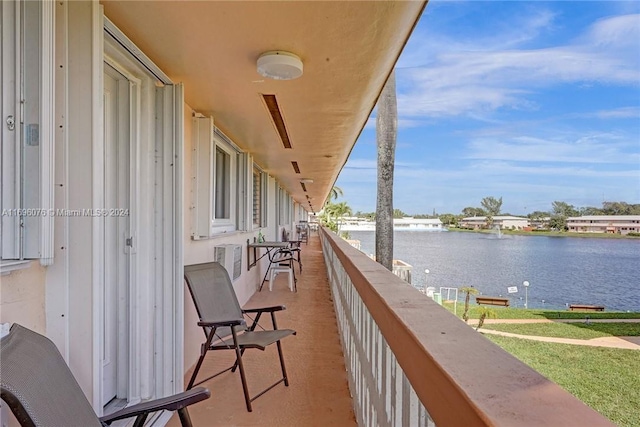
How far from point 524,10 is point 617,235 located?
39.9 meters

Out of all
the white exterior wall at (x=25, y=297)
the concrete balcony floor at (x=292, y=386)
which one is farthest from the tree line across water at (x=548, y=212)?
the white exterior wall at (x=25, y=297)

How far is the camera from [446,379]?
29.0 inches

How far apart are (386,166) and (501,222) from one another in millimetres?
69408

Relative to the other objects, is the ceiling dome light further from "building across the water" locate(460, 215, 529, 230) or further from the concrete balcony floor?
"building across the water" locate(460, 215, 529, 230)

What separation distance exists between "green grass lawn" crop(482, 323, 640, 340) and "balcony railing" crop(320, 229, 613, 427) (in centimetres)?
1678

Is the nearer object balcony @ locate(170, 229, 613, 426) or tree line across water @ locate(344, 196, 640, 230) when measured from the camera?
balcony @ locate(170, 229, 613, 426)

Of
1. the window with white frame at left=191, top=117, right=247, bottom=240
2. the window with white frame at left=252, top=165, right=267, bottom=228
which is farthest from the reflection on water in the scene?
the window with white frame at left=191, top=117, right=247, bottom=240

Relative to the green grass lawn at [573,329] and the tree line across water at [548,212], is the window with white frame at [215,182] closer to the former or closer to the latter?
the green grass lawn at [573,329]

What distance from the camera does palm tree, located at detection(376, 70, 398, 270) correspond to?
23.0 feet

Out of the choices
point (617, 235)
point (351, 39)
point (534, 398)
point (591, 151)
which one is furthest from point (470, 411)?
point (591, 151)

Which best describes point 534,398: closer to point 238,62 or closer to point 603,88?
point 238,62

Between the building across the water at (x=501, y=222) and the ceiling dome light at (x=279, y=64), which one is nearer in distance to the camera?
the ceiling dome light at (x=279, y=64)

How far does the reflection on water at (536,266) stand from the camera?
3062cm

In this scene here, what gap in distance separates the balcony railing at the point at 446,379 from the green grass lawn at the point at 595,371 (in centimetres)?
835
